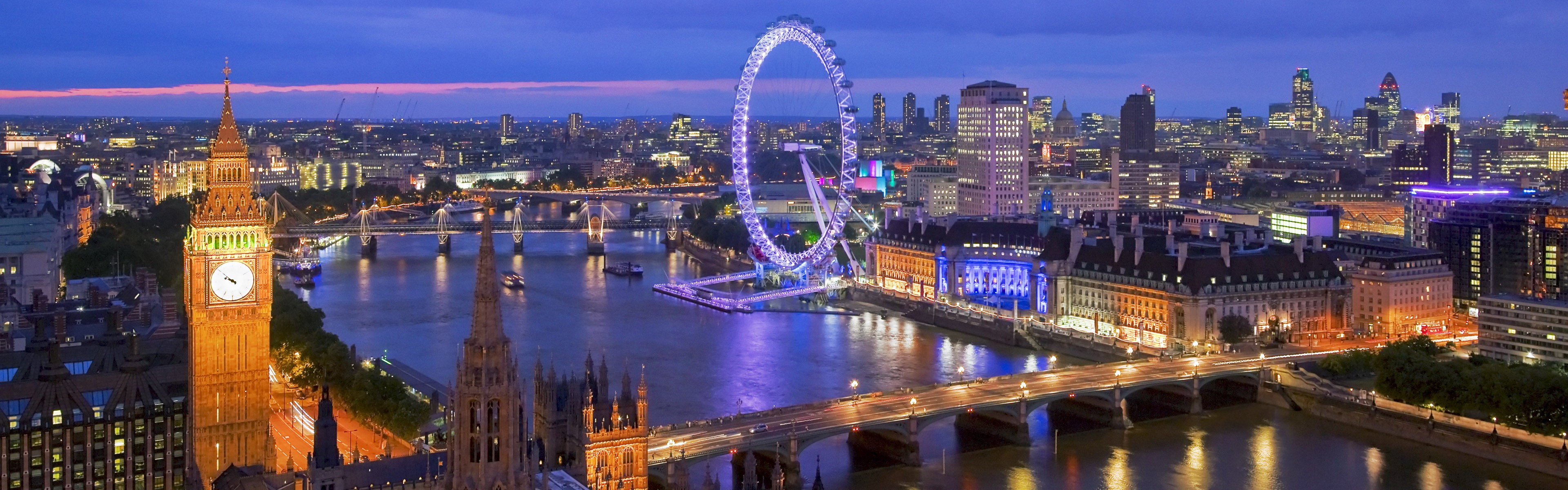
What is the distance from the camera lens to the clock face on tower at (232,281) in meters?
24.6

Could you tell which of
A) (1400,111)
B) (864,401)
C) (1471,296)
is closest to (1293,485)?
(864,401)

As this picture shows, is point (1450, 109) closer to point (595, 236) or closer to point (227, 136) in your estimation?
point (595, 236)

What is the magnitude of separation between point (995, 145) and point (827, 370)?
3711cm

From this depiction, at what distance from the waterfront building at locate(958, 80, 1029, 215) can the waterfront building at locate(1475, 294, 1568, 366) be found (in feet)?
120

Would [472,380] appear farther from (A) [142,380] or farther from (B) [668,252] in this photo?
(B) [668,252]

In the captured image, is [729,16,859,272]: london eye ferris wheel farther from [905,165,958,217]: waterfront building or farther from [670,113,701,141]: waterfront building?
[670,113,701,141]: waterfront building

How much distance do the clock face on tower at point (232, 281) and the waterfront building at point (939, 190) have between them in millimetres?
53949

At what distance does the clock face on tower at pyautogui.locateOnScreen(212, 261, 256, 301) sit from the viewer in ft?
80.8

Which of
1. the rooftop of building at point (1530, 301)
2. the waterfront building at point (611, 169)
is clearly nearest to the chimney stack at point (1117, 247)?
the rooftop of building at point (1530, 301)

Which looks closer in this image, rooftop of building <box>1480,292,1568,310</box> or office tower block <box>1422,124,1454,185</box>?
rooftop of building <box>1480,292,1568,310</box>

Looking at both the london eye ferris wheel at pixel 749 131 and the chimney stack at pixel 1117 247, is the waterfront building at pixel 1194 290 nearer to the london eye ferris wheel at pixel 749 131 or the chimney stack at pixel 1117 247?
the chimney stack at pixel 1117 247

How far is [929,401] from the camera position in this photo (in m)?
30.0

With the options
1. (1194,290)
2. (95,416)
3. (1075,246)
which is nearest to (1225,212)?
(1075,246)

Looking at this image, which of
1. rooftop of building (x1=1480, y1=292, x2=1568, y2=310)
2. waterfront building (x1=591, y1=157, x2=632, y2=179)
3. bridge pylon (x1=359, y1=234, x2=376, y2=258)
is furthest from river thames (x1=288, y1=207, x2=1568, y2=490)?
waterfront building (x1=591, y1=157, x2=632, y2=179)
